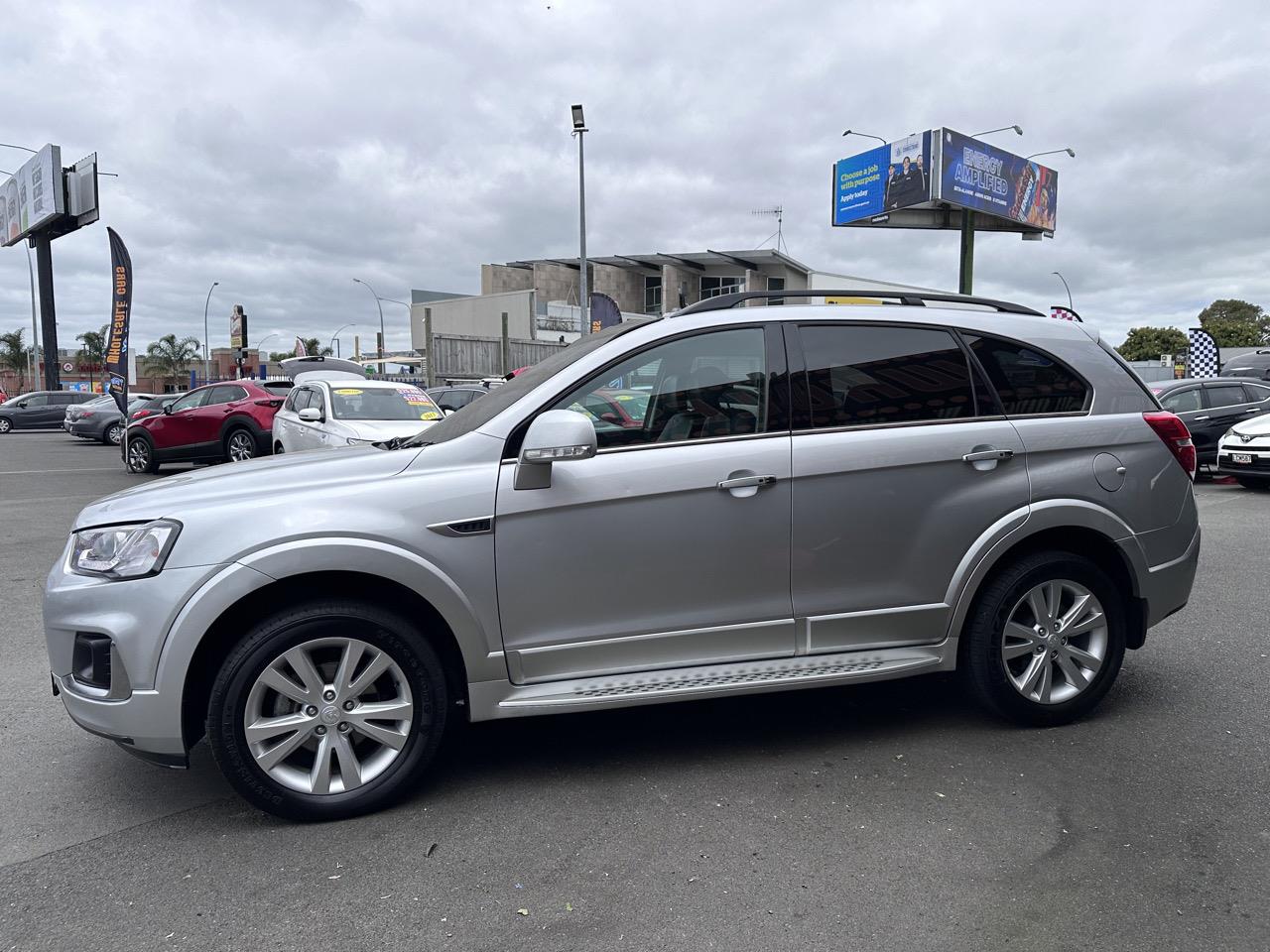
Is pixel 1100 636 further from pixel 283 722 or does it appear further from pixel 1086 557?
pixel 283 722

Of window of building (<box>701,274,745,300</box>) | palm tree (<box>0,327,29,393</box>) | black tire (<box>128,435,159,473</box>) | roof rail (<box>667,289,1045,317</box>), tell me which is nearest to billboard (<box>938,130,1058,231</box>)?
window of building (<box>701,274,745,300</box>)

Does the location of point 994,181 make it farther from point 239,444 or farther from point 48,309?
point 48,309

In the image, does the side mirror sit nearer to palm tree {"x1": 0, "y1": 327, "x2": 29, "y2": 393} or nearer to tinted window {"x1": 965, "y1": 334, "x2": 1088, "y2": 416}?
tinted window {"x1": 965, "y1": 334, "x2": 1088, "y2": 416}

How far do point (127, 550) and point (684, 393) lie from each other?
206 centimetres

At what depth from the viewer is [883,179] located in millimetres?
40375

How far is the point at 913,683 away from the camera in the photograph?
465cm

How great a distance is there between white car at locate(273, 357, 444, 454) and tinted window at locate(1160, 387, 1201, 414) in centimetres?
1149

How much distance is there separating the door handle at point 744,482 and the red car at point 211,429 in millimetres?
12899

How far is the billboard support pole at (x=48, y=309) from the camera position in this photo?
42.5m

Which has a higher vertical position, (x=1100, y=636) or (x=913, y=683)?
(x=1100, y=636)

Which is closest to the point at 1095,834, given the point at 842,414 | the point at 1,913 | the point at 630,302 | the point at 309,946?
the point at 842,414

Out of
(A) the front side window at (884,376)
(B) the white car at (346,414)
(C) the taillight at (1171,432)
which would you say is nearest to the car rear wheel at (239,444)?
(B) the white car at (346,414)

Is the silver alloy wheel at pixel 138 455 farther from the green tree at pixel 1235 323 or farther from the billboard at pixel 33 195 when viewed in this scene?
the green tree at pixel 1235 323

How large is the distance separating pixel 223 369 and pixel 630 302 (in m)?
53.7
